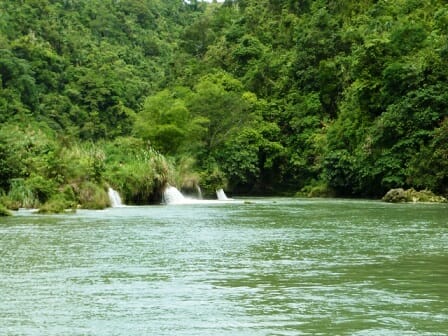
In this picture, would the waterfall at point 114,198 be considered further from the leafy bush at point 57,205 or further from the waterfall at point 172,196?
the leafy bush at point 57,205

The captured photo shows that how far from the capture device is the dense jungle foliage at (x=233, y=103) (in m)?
46.3

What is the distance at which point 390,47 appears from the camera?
2237 inches

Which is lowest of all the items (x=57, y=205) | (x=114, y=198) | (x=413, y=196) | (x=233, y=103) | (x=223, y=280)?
(x=223, y=280)

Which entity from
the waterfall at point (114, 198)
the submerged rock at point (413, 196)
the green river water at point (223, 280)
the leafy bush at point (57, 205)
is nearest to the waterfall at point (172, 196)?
the waterfall at point (114, 198)

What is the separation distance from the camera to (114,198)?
4378cm

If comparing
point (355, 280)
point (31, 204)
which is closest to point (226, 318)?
point (355, 280)

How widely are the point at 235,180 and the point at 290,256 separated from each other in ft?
161

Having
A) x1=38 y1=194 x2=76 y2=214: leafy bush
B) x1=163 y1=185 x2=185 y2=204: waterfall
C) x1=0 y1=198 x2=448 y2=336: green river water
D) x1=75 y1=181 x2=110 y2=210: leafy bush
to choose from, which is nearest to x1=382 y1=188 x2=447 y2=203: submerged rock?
Result: x1=163 y1=185 x2=185 y2=204: waterfall

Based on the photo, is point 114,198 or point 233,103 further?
point 233,103

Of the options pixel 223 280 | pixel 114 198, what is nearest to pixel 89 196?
pixel 114 198

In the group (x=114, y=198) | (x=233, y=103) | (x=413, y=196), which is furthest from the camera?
(x=233, y=103)

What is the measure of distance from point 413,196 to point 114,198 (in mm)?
18302

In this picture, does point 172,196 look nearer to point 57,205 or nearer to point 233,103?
point 57,205

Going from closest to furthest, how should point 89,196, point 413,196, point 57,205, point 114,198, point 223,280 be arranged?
1. point 223,280
2. point 57,205
3. point 89,196
4. point 114,198
5. point 413,196
